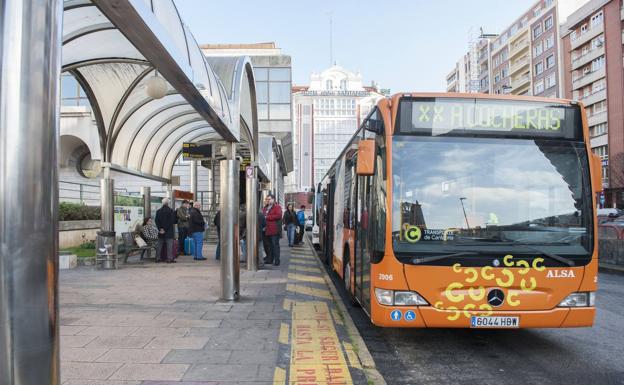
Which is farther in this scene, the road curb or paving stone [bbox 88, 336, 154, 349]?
paving stone [bbox 88, 336, 154, 349]

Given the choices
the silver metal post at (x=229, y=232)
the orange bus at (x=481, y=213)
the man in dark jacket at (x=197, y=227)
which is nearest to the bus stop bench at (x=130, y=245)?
the man in dark jacket at (x=197, y=227)

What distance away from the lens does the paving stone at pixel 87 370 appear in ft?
14.0

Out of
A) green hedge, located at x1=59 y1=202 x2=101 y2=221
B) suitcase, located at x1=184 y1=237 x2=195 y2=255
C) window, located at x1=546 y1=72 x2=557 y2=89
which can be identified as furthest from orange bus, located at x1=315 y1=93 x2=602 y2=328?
window, located at x1=546 y1=72 x2=557 y2=89

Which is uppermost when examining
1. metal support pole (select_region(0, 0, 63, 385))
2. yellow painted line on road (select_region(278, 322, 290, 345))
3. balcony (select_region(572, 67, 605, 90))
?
balcony (select_region(572, 67, 605, 90))

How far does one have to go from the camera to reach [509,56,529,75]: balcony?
241 ft

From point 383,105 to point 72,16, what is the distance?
423 centimetres

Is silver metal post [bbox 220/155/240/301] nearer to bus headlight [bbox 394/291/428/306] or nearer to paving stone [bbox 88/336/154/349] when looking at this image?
paving stone [bbox 88/336/154/349]

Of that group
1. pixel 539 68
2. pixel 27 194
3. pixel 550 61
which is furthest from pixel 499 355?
pixel 539 68

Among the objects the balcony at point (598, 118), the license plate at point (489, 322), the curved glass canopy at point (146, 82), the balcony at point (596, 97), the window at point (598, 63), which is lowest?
the license plate at point (489, 322)

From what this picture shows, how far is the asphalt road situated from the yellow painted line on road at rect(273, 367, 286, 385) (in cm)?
A: 95

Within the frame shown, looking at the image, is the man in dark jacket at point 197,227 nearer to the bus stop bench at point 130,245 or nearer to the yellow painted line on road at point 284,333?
the bus stop bench at point 130,245

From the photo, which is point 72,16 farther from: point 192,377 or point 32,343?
point 32,343

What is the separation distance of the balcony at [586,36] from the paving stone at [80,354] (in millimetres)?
61210

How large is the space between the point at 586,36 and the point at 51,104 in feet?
215
